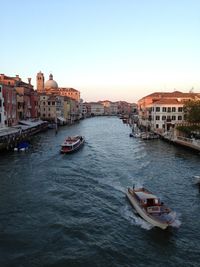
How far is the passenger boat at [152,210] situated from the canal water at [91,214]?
39 centimetres

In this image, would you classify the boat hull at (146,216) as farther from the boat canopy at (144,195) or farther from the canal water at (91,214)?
the boat canopy at (144,195)

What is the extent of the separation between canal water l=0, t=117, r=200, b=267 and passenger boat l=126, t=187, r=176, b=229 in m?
0.39

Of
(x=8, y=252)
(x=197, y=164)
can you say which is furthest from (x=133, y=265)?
(x=197, y=164)

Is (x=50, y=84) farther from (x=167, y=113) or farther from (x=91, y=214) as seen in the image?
(x=91, y=214)

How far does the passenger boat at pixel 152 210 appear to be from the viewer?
674 inches

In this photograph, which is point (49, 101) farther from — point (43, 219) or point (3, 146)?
point (43, 219)

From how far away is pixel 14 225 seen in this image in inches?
696

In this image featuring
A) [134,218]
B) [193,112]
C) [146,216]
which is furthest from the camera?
[193,112]

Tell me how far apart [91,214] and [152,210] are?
12.1ft

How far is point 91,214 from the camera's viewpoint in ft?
63.9

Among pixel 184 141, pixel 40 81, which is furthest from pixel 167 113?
pixel 40 81

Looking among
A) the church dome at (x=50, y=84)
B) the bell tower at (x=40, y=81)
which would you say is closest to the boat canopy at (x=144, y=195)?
the bell tower at (x=40, y=81)

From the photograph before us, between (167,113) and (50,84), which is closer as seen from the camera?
(167,113)

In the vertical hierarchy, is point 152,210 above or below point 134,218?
above
